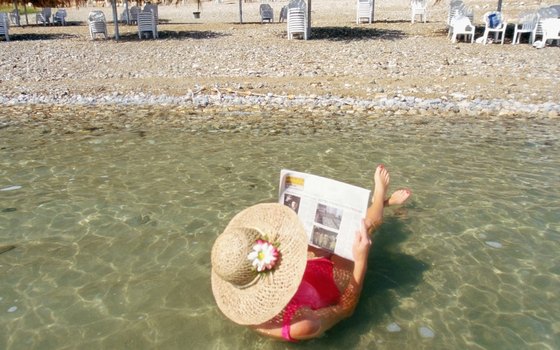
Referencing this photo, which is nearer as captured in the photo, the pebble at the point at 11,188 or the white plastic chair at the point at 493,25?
the pebble at the point at 11,188

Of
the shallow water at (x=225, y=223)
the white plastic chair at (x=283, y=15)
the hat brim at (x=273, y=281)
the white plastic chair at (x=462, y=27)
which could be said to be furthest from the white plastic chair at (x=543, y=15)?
the hat brim at (x=273, y=281)

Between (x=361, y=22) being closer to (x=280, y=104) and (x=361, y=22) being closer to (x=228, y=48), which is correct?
(x=228, y=48)

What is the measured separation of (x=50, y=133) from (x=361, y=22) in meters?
15.1

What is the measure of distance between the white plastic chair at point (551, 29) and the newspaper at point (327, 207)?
42.5ft

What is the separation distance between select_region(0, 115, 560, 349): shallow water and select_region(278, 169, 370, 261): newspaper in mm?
473

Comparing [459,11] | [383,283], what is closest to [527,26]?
[459,11]

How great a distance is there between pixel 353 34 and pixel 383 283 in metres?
13.9

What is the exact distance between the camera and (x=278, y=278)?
2.20 metres

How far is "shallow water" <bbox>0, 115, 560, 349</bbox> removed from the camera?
2789mm

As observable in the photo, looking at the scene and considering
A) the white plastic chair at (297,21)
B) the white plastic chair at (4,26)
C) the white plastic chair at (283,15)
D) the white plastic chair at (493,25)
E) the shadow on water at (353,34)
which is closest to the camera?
the white plastic chair at (493,25)

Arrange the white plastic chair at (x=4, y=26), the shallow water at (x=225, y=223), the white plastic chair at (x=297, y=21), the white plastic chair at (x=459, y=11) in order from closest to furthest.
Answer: the shallow water at (x=225, y=223) < the white plastic chair at (x=297, y=21) < the white plastic chair at (x=459, y=11) < the white plastic chair at (x=4, y=26)

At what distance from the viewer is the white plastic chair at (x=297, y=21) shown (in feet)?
48.6

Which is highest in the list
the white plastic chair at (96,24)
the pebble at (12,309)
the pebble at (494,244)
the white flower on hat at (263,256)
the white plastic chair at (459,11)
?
the white plastic chair at (459,11)

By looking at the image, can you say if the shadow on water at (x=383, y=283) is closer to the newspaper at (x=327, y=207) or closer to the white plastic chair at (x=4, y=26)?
the newspaper at (x=327, y=207)
